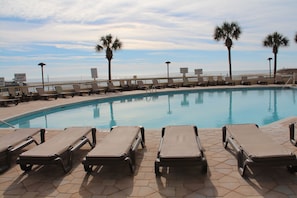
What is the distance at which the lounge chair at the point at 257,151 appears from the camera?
3.33 metres

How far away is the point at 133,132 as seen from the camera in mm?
4844

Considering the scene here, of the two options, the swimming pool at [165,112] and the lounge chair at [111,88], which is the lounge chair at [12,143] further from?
the lounge chair at [111,88]

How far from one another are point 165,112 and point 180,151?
746cm

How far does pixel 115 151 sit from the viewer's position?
3.80m

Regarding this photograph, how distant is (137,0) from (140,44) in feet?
42.8

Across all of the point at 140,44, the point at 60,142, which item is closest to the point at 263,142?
the point at 60,142

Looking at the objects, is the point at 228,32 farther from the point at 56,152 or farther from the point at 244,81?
the point at 56,152

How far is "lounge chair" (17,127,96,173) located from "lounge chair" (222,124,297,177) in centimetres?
265

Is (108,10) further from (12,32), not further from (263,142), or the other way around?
(263,142)

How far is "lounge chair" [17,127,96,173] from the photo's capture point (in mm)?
3707

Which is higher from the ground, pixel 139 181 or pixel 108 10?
pixel 108 10

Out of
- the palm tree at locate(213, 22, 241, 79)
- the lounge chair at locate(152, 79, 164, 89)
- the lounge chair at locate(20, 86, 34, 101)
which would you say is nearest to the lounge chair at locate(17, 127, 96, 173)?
the lounge chair at locate(20, 86, 34, 101)

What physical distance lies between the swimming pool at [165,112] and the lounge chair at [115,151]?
4228mm

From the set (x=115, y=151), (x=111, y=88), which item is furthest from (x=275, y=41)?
(x=115, y=151)
